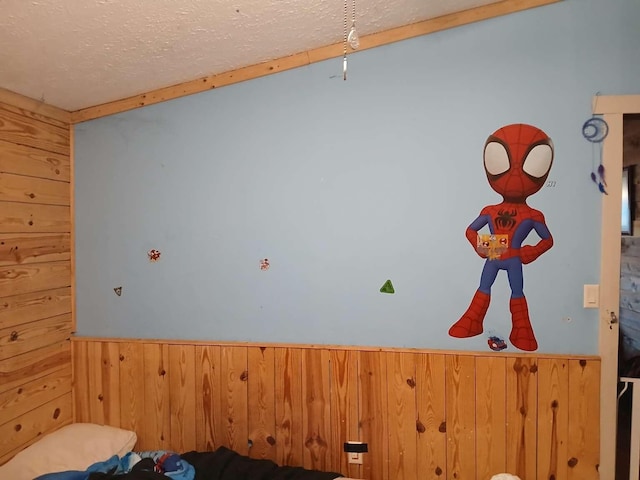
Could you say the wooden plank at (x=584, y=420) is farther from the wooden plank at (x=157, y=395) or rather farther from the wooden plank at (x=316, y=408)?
the wooden plank at (x=157, y=395)

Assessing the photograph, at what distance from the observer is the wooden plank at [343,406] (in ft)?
5.93

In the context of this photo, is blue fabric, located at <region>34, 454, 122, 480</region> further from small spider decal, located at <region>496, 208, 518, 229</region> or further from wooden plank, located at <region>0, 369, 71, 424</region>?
small spider decal, located at <region>496, 208, 518, 229</region>

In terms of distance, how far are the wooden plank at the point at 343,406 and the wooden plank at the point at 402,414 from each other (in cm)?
17

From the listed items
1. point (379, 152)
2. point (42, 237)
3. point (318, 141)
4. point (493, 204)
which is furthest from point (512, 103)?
point (42, 237)

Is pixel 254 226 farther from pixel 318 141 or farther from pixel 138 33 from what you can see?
pixel 138 33


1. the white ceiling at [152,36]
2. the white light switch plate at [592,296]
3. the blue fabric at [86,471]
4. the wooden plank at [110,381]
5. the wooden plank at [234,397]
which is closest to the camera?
the white ceiling at [152,36]

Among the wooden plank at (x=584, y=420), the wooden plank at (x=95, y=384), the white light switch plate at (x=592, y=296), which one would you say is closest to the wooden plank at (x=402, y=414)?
the wooden plank at (x=584, y=420)

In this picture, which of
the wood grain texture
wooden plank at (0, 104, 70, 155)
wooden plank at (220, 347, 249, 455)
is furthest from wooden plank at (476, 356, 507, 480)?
wooden plank at (0, 104, 70, 155)

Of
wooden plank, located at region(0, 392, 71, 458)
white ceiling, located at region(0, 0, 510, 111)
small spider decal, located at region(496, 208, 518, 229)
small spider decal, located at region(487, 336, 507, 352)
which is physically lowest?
wooden plank, located at region(0, 392, 71, 458)

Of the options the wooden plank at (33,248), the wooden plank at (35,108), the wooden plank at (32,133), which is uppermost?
the wooden plank at (35,108)

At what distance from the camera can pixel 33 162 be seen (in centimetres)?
183

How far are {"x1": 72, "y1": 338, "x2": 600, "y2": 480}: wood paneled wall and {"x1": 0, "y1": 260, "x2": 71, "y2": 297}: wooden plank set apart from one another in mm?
354

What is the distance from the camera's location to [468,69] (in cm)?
171

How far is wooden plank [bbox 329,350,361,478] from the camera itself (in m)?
1.81
